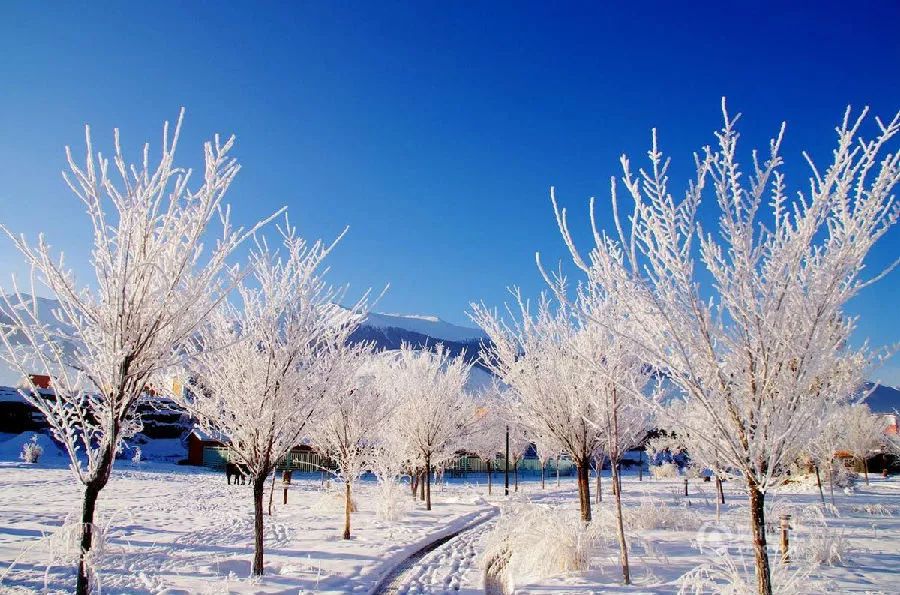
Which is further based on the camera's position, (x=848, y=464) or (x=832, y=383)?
(x=848, y=464)

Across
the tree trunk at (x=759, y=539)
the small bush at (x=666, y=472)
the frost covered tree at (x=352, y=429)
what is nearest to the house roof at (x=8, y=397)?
the frost covered tree at (x=352, y=429)

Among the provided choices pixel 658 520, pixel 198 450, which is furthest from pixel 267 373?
pixel 198 450

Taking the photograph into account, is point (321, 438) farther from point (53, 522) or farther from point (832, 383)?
point (832, 383)

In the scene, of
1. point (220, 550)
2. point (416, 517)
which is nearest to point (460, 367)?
point (416, 517)

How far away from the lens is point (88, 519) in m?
4.16

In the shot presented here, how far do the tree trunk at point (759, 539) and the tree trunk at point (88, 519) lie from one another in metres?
4.97

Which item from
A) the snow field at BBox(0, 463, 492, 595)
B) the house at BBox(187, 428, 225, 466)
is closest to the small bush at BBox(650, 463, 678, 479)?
the snow field at BBox(0, 463, 492, 595)

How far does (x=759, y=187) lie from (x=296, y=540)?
37.7ft

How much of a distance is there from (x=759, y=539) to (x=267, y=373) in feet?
22.5

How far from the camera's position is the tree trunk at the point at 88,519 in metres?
4.00

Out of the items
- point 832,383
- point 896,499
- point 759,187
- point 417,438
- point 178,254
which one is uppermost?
point 759,187

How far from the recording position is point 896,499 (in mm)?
22188

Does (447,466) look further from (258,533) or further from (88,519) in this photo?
(88,519)

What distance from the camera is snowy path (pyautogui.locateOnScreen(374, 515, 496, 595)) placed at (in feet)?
26.5
